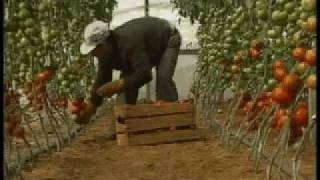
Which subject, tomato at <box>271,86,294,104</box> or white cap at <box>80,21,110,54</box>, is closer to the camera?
A: tomato at <box>271,86,294,104</box>

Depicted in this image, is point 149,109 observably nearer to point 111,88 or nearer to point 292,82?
point 111,88

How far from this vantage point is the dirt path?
3.14 meters

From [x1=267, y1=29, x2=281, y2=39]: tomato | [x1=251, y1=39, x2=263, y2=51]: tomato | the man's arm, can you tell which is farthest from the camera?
the man's arm

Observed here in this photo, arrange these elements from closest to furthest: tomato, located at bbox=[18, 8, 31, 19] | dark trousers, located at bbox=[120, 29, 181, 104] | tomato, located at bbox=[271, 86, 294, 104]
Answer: tomato, located at bbox=[271, 86, 294, 104], tomato, located at bbox=[18, 8, 31, 19], dark trousers, located at bbox=[120, 29, 181, 104]

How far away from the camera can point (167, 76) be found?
4820mm

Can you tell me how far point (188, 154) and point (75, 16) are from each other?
2328mm

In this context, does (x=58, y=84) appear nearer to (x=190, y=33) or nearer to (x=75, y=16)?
(x=75, y=16)

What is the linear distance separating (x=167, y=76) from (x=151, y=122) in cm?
62

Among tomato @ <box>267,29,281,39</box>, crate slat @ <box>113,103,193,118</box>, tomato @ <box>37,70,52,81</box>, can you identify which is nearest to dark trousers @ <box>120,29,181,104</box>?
crate slat @ <box>113,103,193,118</box>

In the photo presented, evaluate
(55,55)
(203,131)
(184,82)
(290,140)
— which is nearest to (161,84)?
(203,131)

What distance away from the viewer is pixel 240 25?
14.0 ft

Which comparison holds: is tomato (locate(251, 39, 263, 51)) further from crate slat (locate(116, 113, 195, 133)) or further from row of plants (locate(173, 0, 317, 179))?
crate slat (locate(116, 113, 195, 133))

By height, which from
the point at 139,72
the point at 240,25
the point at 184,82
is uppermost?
the point at 240,25

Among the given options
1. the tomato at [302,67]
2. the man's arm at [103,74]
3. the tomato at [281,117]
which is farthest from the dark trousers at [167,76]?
the tomato at [302,67]
